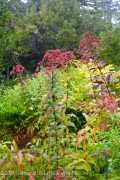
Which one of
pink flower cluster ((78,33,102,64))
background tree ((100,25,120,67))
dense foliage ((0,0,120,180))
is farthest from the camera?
background tree ((100,25,120,67))

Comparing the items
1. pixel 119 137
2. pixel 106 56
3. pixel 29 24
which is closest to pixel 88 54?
pixel 119 137

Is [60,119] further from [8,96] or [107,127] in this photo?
[8,96]

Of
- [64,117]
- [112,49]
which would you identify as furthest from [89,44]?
[112,49]

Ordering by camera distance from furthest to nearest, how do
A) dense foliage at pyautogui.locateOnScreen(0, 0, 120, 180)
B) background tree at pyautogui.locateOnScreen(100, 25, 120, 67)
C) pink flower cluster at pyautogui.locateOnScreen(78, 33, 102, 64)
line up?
background tree at pyautogui.locateOnScreen(100, 25, 120, 67) < pink flower cluster at pyautogui.locateOnScreen(78, 33, 102, 64) < dense foliage at pyautogui.locateOnScreen(0, 0, 120, 180)

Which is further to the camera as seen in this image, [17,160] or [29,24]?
[29,24]

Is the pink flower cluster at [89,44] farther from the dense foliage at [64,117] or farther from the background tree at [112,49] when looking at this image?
the background tree at [112,49]

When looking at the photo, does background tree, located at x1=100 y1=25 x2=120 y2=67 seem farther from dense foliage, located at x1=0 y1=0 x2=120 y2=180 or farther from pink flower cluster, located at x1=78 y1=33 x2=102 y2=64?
pink flower cluster, located at x1=78 y1=33 x2=102 y2=64

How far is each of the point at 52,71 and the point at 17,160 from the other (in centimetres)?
79

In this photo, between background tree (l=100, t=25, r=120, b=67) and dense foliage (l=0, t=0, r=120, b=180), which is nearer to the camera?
dense foliage (l=0, t=0, r=120, b=180)

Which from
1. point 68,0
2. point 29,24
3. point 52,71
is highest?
point 68,0

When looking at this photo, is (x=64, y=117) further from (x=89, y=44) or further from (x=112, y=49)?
(x=112, y=49)

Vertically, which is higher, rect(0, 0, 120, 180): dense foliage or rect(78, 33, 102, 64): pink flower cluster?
rect(78, 33, 102, 64): pink flower cluster

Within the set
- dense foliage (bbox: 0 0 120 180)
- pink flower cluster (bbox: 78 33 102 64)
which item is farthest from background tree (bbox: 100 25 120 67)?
pink flower cluster (bbox: 78 33 102 64)

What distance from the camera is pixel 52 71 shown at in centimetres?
219
